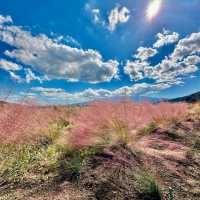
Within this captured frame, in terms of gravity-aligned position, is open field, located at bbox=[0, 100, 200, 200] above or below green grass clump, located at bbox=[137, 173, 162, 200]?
above

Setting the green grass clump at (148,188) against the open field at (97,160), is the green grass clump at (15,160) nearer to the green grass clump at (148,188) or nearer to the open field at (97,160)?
the open field at (97,160)

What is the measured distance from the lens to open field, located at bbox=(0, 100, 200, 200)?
124 inches

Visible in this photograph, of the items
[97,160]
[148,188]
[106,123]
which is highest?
[106,123]

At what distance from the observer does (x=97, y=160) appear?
397cm

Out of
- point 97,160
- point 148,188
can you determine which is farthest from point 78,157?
point 148,188

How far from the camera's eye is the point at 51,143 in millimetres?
5465

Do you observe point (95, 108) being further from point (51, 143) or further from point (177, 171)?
point (177, 171)

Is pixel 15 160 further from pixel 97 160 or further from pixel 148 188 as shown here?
pixel 148 188

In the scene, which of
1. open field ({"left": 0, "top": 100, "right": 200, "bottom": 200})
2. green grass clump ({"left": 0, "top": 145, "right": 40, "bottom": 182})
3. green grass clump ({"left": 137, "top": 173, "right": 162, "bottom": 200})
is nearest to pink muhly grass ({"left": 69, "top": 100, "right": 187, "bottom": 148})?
open field ({"left": 0, "top": 100, "right": 200, "bottom": 200})

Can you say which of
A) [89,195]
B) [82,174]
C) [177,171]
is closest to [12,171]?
[82,174]

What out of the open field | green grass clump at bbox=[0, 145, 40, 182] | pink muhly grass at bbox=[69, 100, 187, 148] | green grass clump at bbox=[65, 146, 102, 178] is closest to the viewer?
the open field

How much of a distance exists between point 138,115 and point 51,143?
1.69 m

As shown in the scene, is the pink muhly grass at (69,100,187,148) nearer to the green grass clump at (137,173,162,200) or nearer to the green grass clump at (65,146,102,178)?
the green grass clump at (65,146,102,178)

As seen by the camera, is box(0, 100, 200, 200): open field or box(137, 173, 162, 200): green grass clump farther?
box(0, 100, 200, 200): open field
